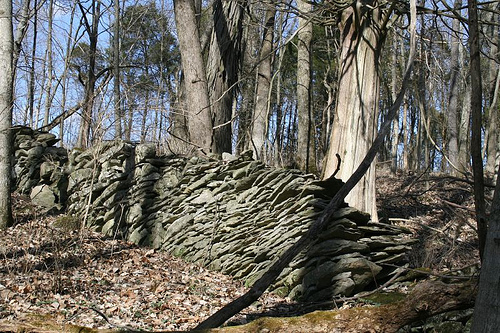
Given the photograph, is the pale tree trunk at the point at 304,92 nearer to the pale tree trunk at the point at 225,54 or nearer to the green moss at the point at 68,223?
the pale tree trunk at the point at 225,54

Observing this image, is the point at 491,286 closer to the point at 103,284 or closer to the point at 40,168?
the point at 103,284

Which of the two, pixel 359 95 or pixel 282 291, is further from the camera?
pixel 359 95

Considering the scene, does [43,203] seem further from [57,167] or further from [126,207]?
[126,207]

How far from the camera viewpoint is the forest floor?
486cm

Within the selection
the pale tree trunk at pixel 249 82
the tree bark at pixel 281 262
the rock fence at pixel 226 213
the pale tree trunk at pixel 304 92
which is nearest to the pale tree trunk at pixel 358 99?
the rock fence at pixel 226 213

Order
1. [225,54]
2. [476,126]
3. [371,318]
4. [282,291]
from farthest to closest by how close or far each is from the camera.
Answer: [225,54], [282,291], [371,318], [476,126]

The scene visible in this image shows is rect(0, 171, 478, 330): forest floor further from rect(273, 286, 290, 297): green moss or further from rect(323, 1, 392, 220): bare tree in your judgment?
rect(323, 1, 392, 220): bare tree

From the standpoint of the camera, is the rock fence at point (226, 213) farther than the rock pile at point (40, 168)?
No

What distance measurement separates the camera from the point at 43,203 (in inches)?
389

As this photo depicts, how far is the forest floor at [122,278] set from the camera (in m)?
4.86

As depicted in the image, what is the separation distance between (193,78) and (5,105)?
3167 millimetres

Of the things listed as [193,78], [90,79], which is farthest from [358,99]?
[90,79]

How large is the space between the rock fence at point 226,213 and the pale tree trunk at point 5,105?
4.11ft

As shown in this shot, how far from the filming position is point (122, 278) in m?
6.12
